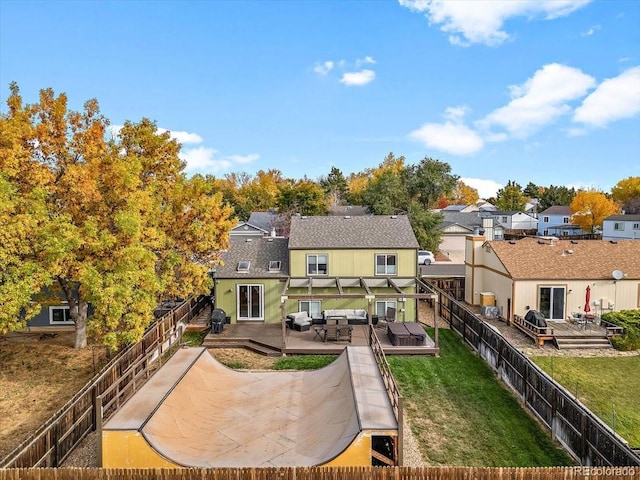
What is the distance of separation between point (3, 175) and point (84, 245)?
124 inches

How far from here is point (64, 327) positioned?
21.2 metres

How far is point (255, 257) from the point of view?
23.4 meters

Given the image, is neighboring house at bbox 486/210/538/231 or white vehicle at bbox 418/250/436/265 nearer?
white vehicle at bbox 418/250/436/265

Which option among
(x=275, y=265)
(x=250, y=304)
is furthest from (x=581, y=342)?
(x=250, y=304)

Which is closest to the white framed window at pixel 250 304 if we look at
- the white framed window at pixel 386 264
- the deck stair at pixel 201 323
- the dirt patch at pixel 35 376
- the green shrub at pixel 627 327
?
the deck stair at pixel 201 323

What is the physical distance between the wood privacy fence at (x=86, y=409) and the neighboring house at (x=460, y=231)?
35.2 metres

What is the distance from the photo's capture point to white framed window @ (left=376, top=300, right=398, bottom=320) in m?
22.3

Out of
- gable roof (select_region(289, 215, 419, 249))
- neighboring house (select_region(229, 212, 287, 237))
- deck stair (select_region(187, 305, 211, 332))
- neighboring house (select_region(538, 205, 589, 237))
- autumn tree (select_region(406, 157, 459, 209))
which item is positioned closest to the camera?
deck stair (select_region(187, 305, 211, 332))

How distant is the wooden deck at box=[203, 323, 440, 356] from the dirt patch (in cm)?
508

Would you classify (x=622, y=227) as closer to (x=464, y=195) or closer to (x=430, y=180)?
(x=430, y=180)

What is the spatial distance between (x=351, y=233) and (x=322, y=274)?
9.10 feet

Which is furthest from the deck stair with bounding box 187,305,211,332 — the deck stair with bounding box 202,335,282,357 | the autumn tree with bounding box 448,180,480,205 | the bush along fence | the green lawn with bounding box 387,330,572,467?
the autumn tree with bounding box 448,180,480,205

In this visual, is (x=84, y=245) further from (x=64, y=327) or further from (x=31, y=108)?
(x=64, y=327)

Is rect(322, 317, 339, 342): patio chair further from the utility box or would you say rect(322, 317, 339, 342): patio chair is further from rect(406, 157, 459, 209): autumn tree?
rect(406, 157, 459, 209): autumn tree
